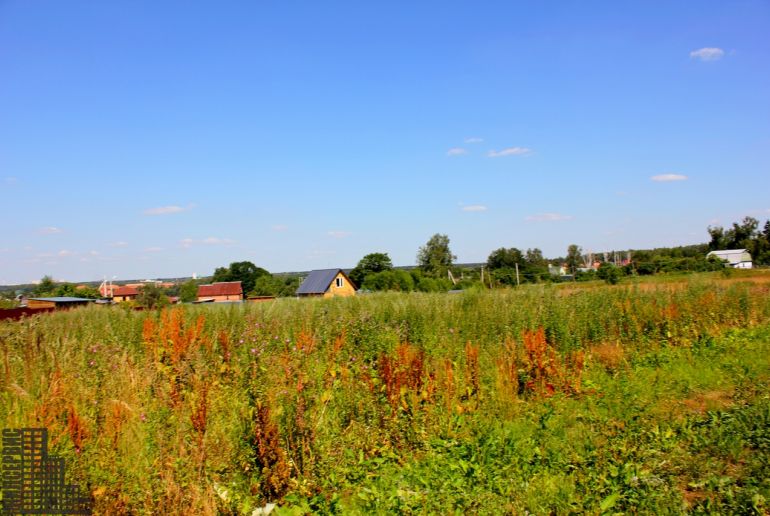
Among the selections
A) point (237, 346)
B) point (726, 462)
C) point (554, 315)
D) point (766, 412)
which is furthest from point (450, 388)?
point (554, 315)

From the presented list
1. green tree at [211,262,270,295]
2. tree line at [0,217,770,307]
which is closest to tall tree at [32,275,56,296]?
tree line at [0,217,770,307]

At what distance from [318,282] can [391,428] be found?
40478mm

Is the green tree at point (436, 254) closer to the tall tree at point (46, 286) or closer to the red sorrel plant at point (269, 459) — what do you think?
the tall tree at point (46, 286)

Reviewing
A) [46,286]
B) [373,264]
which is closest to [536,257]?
[373,264]

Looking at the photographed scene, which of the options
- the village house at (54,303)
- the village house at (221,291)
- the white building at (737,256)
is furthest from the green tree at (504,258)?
the village house at (54,303)

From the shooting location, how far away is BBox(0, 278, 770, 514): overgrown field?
127 inches

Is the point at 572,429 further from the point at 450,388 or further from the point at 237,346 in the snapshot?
the point at 237,346

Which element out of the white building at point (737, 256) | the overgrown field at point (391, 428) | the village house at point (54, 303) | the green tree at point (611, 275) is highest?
the white building at point (737, 256)

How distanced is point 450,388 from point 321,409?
1.54 metres

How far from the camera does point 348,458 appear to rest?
150 inches

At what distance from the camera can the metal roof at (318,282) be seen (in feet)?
→ 140

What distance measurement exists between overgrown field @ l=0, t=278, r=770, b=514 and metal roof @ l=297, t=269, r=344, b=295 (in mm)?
35233

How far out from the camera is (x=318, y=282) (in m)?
44.2

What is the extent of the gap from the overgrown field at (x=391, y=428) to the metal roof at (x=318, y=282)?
35.2 m
